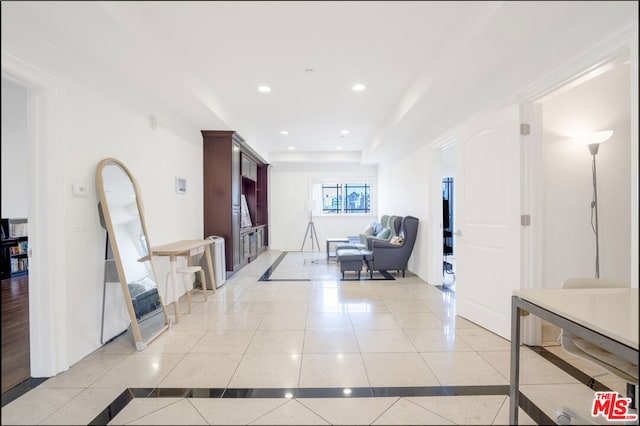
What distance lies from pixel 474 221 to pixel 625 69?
1727 mm

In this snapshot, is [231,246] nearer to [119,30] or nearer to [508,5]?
[119,30]

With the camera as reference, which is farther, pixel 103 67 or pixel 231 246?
pixel 231 246

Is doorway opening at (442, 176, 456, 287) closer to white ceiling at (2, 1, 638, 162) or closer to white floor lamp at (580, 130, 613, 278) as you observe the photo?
white floor lamp at (580, 130, 613, 278)

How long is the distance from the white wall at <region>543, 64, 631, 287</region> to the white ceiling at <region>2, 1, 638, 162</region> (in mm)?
612

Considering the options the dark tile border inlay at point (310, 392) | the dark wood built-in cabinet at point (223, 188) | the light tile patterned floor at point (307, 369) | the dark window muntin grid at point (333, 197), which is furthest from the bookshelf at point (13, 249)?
the dark window muntin grid at point (333, 197)

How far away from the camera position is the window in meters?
9.09

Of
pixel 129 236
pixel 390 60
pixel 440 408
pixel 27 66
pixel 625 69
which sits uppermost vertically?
pixel 390 60

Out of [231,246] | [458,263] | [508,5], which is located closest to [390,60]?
[508,5]

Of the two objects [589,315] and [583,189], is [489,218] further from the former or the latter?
[589,315]

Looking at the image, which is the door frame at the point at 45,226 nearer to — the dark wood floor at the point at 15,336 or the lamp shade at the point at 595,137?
the dark wood floor at the point at 15,336

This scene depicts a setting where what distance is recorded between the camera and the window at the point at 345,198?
909 cm

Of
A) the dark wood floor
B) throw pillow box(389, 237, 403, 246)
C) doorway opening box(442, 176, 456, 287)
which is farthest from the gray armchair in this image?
the dark wood floor

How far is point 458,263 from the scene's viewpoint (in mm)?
3354

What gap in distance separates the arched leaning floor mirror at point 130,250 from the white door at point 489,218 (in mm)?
3196
